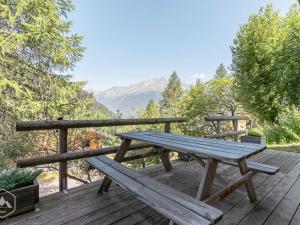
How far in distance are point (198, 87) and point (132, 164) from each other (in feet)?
34.5

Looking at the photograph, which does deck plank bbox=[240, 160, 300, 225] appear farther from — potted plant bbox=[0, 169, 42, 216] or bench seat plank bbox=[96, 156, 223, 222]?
potted plant bbox=[0, 169, 42, 216]

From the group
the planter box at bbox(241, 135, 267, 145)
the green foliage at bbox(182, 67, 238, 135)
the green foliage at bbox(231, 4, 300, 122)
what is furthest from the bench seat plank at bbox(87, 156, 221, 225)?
the green foliage at bbox(182, 67, 238, 135)

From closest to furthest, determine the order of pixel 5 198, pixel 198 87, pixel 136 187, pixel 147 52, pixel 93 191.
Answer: pixel 136 187
pixel 5 198
pixel 93 191
pixel 198 87
pixel 147 52

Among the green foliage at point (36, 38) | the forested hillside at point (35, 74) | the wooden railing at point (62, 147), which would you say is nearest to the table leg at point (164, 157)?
the wooden railing at point (62, 147)

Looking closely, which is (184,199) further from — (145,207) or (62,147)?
(62,147)

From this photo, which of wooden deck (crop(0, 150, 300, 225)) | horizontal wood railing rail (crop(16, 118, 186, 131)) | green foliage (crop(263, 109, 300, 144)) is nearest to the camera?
wooden deck (crop(0, 150, 300, 225))

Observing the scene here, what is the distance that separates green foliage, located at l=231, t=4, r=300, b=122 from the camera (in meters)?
9.42

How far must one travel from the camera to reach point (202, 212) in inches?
47.5

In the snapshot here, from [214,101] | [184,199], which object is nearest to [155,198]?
[184,199]

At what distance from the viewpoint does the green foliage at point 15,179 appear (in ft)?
5.97

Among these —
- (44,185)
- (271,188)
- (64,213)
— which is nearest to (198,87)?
(44,185)

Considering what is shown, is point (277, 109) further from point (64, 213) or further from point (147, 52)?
point (147, 52)

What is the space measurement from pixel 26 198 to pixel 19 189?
0.12m

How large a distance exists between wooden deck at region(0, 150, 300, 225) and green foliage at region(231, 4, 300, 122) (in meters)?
8.10
